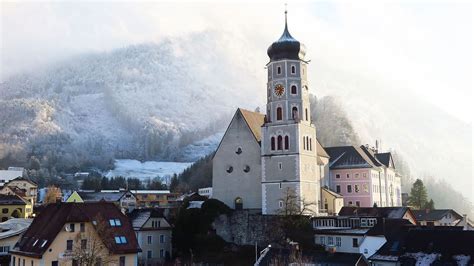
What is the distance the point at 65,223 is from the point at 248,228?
23.5 metres

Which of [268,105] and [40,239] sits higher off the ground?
[268,105]

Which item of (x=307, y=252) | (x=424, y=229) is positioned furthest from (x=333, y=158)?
(x=424, y=229)

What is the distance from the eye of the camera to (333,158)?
86750 millimetres

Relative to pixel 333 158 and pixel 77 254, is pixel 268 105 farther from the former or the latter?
pixel 77 254

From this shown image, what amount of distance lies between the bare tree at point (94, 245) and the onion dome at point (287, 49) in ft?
97.1

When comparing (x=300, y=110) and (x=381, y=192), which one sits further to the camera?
(x=381, y=192)

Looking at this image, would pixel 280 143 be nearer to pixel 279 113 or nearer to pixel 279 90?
pixel 279 113

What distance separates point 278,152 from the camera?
63.5 metres

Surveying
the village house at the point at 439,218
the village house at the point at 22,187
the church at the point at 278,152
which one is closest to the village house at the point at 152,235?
the church at the point at 278,152

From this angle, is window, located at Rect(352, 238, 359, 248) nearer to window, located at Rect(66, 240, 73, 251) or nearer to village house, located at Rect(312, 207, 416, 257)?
village house, located at Rect(312, 207, 416, 257)

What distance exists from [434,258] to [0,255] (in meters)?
43.0

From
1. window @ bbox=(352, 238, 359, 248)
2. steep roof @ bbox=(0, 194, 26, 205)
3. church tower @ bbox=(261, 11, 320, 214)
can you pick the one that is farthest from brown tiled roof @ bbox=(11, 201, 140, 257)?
steep roof @ bbox=(0, 194, 26, 205)

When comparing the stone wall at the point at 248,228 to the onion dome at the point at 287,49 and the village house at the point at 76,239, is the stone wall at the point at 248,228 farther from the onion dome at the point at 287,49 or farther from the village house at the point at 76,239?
the onion dome at the point at 287,49

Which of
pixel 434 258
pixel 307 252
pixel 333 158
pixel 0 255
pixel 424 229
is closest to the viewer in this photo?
pixel 434 258
